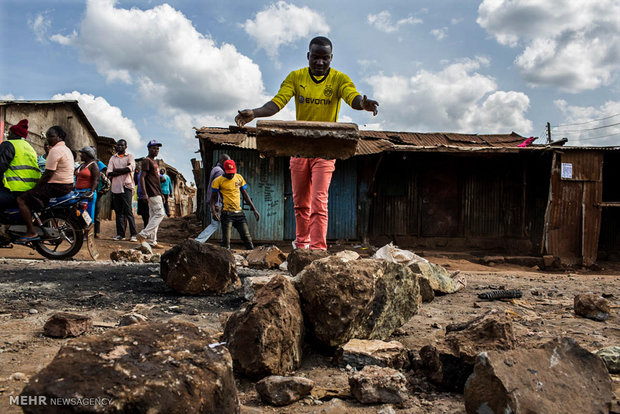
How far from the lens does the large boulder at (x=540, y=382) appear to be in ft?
4.48

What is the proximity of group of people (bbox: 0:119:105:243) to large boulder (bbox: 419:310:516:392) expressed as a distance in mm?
5206

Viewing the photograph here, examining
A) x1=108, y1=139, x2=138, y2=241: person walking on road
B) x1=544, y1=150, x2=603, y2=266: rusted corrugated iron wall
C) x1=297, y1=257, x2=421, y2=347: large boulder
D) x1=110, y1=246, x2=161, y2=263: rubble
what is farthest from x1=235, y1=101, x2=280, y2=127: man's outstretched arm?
x1=544, y1=150, x2=603, y2=266: rusted corrugated iron wall

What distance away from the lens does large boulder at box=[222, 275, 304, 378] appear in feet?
5.84

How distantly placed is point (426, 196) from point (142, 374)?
1139 centimetres

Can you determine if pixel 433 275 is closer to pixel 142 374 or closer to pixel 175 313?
pixel 175 313

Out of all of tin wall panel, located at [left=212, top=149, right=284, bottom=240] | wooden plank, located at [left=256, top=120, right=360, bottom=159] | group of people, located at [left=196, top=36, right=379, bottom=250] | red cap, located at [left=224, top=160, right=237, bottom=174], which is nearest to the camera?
wooden plank, located at [left=256, top=120, right=360, bottom=159]

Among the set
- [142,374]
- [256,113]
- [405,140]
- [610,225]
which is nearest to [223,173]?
[256,113]

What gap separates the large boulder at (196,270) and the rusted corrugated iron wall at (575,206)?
381 inches

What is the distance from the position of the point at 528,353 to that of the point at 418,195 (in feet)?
34.5

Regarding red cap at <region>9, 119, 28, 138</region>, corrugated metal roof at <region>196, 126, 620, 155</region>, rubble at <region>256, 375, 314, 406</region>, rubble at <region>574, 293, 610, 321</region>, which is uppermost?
corrugated metal roof at <region>196, 126, 620, 155</region>

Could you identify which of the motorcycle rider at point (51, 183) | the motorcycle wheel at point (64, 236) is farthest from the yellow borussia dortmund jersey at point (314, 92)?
the motorcycle wheel at point (64, 236)

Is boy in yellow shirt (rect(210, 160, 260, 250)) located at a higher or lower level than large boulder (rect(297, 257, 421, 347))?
higher

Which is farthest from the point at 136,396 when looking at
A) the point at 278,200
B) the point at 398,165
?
the point at 398,165

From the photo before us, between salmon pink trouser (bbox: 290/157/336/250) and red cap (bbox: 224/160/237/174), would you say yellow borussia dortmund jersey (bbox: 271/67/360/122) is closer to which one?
salmon pink trouser (bbox: 290/157/336/250)
